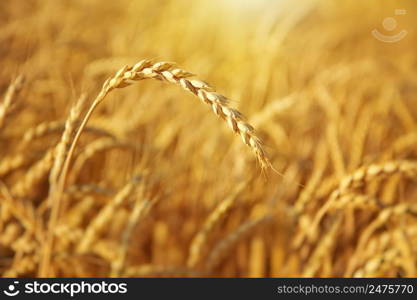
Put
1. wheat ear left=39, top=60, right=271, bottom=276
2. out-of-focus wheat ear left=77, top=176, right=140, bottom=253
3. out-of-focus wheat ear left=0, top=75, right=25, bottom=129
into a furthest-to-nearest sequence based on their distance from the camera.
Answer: out-of-focus wheat ear left=77, top=176, right=140, bottom=253 → out-of-focus wheat ear left=0, top=75, right=25, bottom=129 → wheat ear left=39, top=60, right=271, bottom=276

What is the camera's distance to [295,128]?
259cm

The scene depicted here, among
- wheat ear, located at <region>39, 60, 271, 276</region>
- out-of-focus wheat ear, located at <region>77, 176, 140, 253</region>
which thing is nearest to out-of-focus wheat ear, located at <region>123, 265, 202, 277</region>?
out-of-focus wheat ear, located at <region>77, 176, 140, 253</region>

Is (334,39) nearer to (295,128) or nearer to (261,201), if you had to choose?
(295,128)

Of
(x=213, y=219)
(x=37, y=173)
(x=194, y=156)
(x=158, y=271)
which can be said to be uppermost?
(x=194, y=156)

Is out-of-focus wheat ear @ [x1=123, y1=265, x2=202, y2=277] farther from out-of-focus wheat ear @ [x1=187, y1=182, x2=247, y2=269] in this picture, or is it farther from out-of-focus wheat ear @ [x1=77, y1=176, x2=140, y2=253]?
out-of-focus wheat ear @ [x1=77, y1=176, x2=140, y2=253]

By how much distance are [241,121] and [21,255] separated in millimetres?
985

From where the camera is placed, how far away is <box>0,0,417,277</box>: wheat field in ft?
3.84

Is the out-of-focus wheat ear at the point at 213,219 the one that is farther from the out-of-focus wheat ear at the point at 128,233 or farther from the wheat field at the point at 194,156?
the out-of-focus wheat ear at the point at 128,233

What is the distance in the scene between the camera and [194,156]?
215 cm

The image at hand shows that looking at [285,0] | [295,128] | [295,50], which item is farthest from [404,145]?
[285,0]

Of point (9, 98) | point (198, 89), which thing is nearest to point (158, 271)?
point (9, 98)

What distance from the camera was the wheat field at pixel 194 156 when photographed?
1.17 meters

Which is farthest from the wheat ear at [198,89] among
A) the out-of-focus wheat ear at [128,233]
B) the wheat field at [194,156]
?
the out-of-focus wheat ear at [128,233]

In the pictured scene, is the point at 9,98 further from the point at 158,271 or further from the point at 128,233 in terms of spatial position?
the point at 158,271
